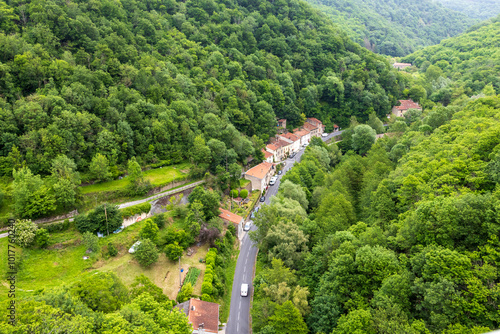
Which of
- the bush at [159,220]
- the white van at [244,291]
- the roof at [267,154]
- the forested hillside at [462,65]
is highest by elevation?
the forested hillside at [462,65]

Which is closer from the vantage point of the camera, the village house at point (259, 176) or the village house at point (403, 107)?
the village house at point (259, 176)

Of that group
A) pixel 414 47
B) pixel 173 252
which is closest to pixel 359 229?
pixel 173 252

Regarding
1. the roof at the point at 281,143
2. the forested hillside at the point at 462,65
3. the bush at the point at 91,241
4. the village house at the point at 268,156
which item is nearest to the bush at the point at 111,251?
the bush at the point at 91,241

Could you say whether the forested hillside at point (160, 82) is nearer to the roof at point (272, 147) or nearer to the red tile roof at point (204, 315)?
the roof at point (272, 147)

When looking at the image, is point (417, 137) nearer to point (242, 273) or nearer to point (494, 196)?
point (494, 196)

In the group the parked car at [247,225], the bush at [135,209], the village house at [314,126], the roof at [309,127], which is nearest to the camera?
the bush at [135,209]

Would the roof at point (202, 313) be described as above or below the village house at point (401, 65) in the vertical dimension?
below

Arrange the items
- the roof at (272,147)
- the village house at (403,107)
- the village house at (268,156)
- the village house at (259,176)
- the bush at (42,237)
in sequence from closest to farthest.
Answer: the bush at (42,237)
the village house at (259,176)
the village house at (268,156)
the roof at (272,147)
the village house at (403,107)

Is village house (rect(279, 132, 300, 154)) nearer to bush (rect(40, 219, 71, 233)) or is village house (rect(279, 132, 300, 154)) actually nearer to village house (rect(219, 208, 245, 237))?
village house (rect(219, 208, 245, 237))
